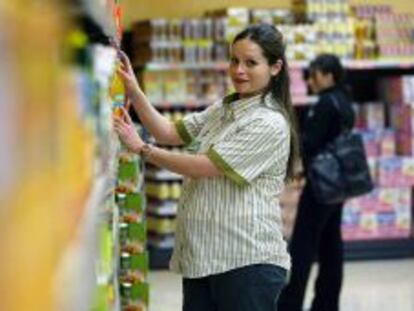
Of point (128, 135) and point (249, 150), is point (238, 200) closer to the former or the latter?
point (249, 150)

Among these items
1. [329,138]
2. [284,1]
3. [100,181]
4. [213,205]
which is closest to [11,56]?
[100,181]

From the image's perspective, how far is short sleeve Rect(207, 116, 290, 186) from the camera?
2754mm

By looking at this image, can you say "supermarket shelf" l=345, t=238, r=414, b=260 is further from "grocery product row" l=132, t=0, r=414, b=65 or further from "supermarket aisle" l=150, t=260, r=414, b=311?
"grocery product row" l=132, t=0, r=414, b=65

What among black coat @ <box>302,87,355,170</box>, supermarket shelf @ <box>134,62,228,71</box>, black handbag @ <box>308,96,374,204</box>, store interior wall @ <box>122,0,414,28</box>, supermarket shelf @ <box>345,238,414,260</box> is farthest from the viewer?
store interior wall @ <box>122,0,414,28</box>

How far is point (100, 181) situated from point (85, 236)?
0.48m

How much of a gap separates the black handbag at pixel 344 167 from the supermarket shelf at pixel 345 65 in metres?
2.25

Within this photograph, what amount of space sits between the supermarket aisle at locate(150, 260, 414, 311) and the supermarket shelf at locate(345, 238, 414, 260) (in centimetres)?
11

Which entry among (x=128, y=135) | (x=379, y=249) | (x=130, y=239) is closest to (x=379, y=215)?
(x=379, y=249)

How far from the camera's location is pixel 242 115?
2836 millimetres

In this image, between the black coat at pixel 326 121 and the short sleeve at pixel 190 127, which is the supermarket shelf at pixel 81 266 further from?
the black coat at pixel 326 121

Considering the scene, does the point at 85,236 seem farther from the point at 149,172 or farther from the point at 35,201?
the point at 149,172

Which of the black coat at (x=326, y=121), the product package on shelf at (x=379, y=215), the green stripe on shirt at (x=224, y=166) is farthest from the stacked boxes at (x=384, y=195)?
the green stripe on shirt at (x=224, y=166)

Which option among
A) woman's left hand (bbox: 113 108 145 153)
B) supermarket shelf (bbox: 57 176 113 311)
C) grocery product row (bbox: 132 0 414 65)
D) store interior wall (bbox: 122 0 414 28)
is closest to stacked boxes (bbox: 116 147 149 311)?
woman's left hand (bbox: 113 108 145 153)

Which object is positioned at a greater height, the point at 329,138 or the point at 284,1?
the point at 284,1
